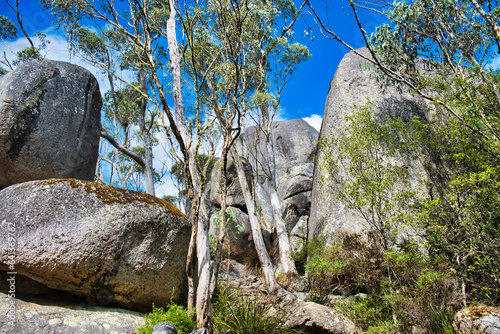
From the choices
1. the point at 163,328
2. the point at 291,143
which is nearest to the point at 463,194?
the point at 163,328

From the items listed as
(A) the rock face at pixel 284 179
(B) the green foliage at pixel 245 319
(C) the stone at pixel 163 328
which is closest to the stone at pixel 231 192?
(A) the rock face at pixel 284 179

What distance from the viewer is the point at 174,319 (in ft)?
12.6

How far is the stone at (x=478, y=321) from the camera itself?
3.63m

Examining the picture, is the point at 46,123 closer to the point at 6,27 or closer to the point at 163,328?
the point at 163,328

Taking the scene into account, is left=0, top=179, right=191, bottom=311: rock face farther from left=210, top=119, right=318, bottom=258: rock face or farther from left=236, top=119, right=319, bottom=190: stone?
left=236, top=119, right=319, bottom=190: stone

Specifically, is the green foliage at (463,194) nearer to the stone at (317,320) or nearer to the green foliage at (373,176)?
the green foliage at (373,176)

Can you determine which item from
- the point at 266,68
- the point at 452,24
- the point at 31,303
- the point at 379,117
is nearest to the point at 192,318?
the point at 31,303

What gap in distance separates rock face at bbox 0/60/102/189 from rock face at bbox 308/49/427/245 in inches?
224

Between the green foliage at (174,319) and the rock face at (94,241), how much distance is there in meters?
0.34

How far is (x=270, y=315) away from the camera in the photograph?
4.64m

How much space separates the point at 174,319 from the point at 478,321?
151 inches

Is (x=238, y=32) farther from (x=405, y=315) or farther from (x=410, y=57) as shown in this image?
(x=410, y=57)

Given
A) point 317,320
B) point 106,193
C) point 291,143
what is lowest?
point 317,320

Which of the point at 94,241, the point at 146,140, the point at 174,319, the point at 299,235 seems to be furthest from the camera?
the point at 146,140
